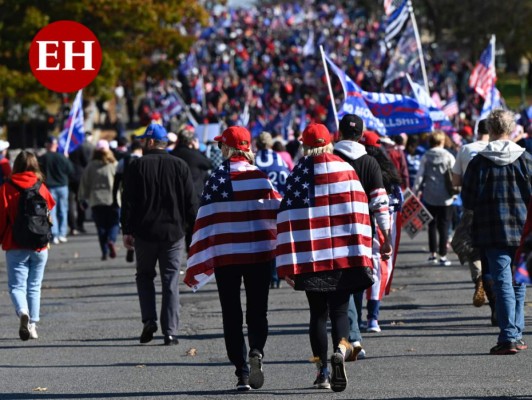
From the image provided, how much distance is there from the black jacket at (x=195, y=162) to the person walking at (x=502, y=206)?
6.91 meters

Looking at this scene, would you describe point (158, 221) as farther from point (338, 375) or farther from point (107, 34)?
point (107, 34)

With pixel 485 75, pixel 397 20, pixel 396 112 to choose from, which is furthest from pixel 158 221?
pixel 397 20

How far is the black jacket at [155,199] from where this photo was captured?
11852mm

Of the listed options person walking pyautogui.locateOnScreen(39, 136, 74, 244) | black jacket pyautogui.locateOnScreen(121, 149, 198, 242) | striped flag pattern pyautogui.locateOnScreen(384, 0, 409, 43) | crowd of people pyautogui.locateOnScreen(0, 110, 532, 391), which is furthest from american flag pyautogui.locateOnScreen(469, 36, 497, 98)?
black jacket pyautogui.locateOnScreen(121, 149, 198, 242)

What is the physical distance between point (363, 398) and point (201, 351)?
2937 mm

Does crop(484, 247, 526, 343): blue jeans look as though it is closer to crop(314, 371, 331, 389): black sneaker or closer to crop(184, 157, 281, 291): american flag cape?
crop(314, 371, 331, 389): black sneaker

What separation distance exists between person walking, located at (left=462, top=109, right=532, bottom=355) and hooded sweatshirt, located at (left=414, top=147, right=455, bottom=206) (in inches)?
298

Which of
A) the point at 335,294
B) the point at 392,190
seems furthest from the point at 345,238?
the point at 392,190

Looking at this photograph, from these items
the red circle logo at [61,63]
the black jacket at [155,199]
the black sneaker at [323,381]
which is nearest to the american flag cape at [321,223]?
the black sneaker at [323,381]

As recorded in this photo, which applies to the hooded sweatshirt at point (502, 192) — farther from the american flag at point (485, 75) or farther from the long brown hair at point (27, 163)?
the american flag at point (485, 75)

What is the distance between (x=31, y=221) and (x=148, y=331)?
1436 mm

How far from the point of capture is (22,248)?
1255 cm

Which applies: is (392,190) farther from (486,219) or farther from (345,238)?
(345,238)

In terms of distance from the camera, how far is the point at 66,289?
1700 centimetres
